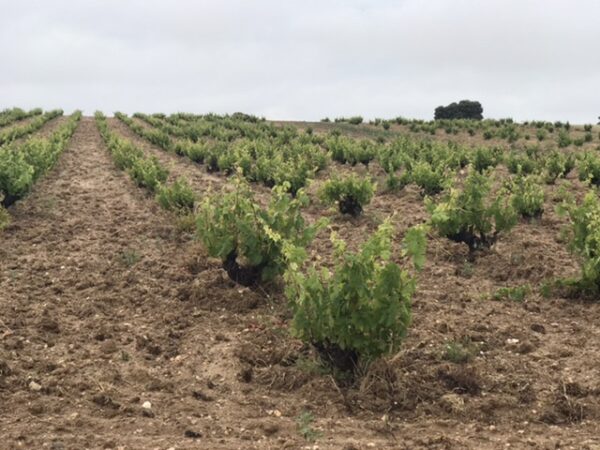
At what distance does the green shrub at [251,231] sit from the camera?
638cm

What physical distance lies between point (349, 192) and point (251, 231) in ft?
14.7

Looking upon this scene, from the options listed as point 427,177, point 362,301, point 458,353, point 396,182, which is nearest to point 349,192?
point 427,177

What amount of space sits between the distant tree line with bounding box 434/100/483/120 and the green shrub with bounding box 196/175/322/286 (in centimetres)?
→ 4812

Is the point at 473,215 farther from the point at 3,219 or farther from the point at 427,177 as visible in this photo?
the point at 3,219

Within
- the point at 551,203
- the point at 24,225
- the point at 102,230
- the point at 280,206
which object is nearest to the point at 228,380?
the point at 280,206

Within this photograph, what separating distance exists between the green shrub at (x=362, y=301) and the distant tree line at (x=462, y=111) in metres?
50.1

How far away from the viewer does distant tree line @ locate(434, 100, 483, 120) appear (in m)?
52.6

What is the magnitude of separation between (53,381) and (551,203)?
34.5 feet

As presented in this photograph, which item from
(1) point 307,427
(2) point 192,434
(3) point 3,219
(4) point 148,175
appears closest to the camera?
(2) point 192,434

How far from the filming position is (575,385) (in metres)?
4.42

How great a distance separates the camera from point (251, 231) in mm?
6375

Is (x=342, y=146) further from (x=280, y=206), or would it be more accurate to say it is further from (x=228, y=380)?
(x=228, y=380)

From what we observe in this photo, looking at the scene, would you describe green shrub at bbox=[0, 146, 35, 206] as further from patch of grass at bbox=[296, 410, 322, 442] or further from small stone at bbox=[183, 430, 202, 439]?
patch of grass at bbox=[296, 410, 322, 442]

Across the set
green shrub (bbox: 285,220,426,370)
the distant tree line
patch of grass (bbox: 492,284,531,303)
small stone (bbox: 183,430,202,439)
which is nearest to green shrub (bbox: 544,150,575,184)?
patch of grass (bbox: 492,284,531,303)
